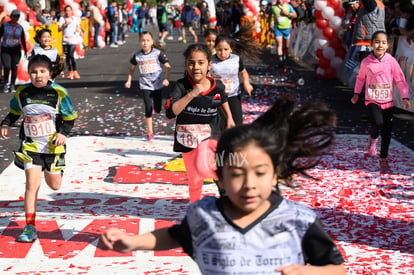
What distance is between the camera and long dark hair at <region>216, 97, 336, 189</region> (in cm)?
286

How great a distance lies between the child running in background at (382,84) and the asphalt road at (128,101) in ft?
4.70

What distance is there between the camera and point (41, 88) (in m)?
6.00

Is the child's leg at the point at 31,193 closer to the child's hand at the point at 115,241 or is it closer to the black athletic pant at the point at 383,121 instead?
the child's hand at the point at 115,241

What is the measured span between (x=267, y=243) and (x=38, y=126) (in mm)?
3669

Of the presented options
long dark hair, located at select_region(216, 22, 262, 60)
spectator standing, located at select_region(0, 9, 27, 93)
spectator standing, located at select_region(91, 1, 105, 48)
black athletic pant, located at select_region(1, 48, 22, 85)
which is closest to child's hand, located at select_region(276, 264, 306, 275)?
long dark hair, located at select_region(216, 22, 262, 60)

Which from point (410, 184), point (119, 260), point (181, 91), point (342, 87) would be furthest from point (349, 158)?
point (342, 87)

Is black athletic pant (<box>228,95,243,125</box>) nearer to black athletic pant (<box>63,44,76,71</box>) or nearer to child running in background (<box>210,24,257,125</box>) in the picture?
child running in background (<box>210,24,257,125</box>)

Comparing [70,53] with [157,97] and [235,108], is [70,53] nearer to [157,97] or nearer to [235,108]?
[157,97]

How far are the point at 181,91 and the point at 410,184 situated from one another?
344 cm

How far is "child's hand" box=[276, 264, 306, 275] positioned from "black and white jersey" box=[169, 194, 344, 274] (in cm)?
16

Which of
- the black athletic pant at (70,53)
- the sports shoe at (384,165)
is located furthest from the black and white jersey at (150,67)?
the black athletic pant at (70,53)

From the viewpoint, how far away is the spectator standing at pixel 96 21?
103ft

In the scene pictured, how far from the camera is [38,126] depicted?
5.96 metres

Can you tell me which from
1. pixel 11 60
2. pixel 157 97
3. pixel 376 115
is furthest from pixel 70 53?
pixel 376 115
